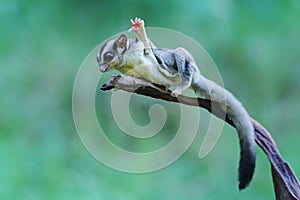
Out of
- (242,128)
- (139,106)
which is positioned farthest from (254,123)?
(139,106)

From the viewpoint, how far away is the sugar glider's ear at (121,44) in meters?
0.39

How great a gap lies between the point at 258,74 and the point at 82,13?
0.45 meters

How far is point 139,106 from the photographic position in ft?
4.66

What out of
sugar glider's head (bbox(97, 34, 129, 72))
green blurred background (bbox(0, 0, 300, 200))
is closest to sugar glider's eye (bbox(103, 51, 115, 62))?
sugar glider's head (bbox(97, 34, 129, 72))

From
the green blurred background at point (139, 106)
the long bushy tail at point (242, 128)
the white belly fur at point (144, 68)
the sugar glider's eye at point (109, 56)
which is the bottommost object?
the long bushy tail at point (242, 128)

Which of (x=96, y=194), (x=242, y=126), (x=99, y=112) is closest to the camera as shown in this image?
(x=242, y=126)

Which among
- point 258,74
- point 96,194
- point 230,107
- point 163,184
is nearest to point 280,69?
point 258,74

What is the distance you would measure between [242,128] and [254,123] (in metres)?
0.03

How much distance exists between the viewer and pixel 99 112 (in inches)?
57.2

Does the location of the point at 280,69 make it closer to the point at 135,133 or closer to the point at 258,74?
the point at 258,74

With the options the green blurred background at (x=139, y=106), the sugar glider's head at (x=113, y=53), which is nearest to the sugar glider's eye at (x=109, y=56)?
the sugar glider's head at (x=113, y=53)

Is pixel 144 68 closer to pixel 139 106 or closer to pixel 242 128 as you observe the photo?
pixel 242 128

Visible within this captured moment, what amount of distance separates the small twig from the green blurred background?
3.01 feet

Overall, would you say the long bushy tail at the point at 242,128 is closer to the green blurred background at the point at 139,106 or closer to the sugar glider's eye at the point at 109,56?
the sugar glider's eye at the point at 109,56
